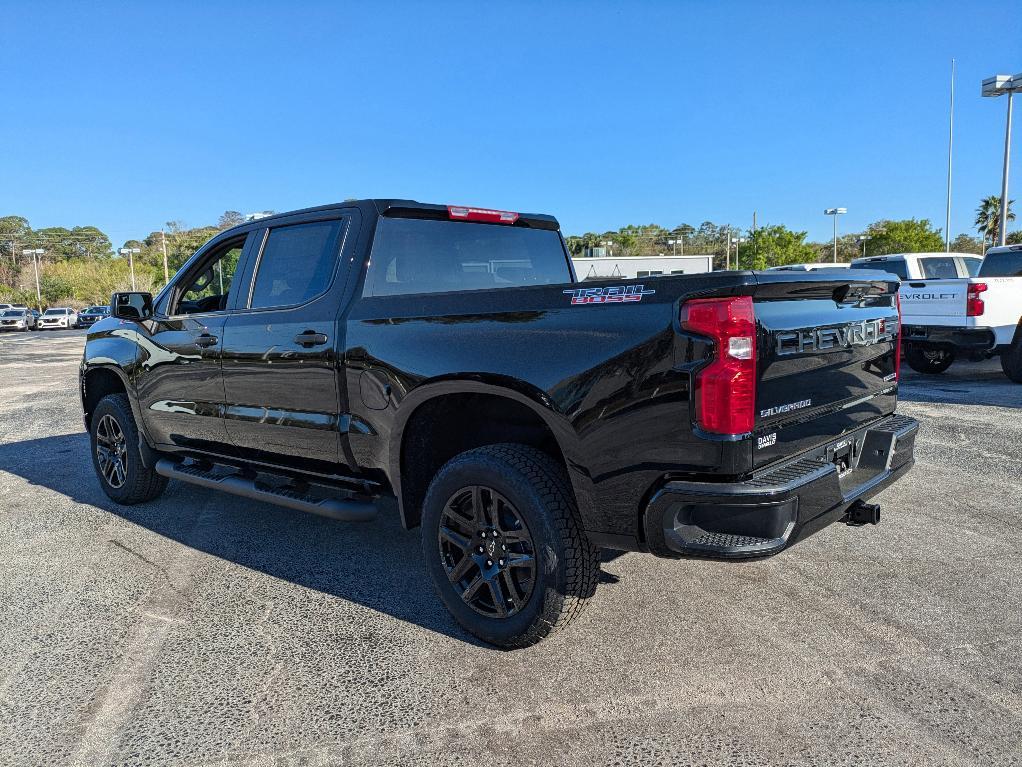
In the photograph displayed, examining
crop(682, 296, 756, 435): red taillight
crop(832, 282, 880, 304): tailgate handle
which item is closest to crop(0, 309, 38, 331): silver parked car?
crop(832, 282, 880, 304): tailgate handle

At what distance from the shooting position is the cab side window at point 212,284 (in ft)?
14.5

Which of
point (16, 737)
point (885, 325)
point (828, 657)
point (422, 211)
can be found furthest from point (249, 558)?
point (885, 325)

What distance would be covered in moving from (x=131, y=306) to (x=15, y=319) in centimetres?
4743

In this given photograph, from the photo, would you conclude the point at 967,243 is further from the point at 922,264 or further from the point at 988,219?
the point at 922,264

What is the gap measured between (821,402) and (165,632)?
3009mm

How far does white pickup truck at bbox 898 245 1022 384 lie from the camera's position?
9.67m

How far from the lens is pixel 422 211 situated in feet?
12.9

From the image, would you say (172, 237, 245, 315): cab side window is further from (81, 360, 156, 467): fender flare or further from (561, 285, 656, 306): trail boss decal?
(561, 285, 656, 306): trail boss decal

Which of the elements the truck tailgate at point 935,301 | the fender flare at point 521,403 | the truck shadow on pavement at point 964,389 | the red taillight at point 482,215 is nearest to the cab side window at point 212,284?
the red taillight at point 482,215

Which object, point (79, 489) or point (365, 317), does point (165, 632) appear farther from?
point (79, 489)

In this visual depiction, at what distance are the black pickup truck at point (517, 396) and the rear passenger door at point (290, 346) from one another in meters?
0.01

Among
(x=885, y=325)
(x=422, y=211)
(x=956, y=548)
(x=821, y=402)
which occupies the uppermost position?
(x=422, y=211)

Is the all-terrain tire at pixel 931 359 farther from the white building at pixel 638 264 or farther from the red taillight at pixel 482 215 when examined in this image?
the red taillight at pixel 482 215

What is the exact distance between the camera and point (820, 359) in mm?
2896
